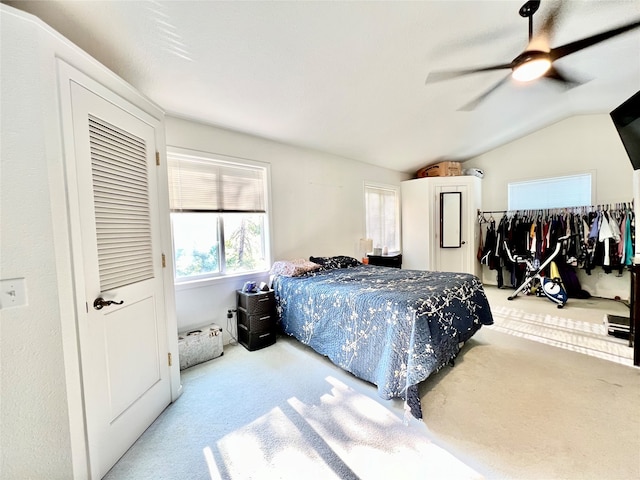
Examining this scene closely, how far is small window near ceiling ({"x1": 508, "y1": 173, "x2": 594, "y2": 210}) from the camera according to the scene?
4.45 m

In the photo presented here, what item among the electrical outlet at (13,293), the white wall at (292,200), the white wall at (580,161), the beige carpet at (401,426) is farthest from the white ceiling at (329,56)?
the beige carpet at (401,426)

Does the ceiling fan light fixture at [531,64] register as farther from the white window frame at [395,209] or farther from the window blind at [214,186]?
the white window frame at [395,209]

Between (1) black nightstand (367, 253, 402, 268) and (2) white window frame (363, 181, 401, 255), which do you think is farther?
(2) white window frame (363, 181, 401, 255)

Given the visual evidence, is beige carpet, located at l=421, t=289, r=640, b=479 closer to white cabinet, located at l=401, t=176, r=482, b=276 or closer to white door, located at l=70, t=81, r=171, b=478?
white door, located at l=70, t=81, r=171, b=478

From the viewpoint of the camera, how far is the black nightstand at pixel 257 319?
279cm

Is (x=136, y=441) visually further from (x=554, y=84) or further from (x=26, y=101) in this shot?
(x=554, y=84)

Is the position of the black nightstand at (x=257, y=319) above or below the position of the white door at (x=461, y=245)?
below

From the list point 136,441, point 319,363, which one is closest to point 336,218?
point 319,363

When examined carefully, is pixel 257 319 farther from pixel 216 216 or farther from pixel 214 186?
pixel 214 186

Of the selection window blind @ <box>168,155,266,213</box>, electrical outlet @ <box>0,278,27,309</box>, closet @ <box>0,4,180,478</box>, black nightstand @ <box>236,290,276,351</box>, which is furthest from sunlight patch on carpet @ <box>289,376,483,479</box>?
window blind @ <box>168,155,266,213</box>

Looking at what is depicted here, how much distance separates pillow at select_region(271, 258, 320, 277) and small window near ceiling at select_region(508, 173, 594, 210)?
4508 millimetres

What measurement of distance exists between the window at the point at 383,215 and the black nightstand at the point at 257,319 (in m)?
2.67

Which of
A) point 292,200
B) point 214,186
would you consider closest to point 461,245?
point 292,200

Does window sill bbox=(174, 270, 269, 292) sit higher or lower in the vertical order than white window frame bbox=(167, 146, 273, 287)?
lower
